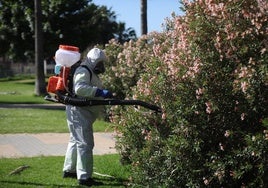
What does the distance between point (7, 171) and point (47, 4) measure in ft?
101

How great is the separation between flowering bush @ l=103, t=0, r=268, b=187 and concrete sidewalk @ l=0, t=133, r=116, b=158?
324 centimetres

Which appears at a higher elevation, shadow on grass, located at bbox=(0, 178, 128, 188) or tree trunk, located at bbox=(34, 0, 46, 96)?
tree trunk, located at bbox=(34, 0, 46, 96)

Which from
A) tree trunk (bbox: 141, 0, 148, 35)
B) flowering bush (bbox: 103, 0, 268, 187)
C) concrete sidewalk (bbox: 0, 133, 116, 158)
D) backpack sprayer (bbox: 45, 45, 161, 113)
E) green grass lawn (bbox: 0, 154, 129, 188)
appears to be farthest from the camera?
tree trunk (bbox: 141, 0, 148, 35)

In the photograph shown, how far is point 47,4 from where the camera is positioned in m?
36.8

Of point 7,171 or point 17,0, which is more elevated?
point 17,0

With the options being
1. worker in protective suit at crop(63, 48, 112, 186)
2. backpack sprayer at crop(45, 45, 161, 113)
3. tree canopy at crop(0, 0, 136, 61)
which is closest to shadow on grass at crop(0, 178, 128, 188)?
worker in protective suit at crop(63, 48, 112, 186)

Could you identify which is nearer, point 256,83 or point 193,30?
point 256,83

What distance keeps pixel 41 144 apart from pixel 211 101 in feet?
20.0

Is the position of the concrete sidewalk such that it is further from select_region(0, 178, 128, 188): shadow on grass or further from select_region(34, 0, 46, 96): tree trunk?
select_region(34, 0, 46, 96): tree trunk

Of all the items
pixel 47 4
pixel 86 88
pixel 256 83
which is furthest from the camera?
pixel 47 4

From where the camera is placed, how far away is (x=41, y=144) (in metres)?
10.2

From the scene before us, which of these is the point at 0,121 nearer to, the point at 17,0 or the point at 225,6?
the point at 225,6

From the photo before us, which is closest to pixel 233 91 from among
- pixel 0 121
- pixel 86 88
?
pixel 86 88

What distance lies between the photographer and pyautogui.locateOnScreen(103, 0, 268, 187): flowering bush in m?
4.61
